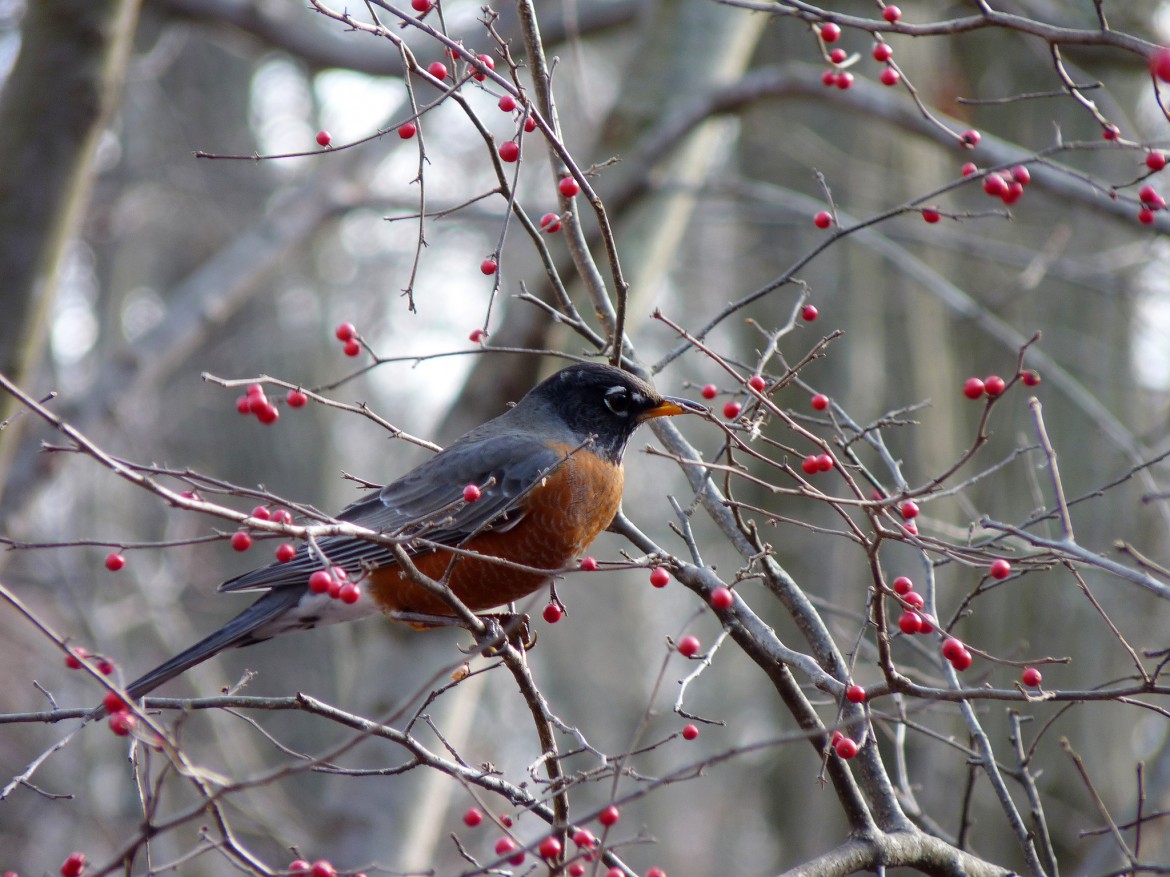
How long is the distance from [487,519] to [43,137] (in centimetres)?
237

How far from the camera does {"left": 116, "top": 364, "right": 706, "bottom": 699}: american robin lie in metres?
3.61

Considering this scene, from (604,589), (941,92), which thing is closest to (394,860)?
(941,92)

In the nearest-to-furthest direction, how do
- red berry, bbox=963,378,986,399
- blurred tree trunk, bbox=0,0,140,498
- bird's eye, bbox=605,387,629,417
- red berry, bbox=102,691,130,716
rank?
red berry, bbox=102,691,130,716
red berry, bbox=963,378,986,399
bird's eye, bbox=605,387,629,417
blurred tree trunk, bbox=0,0,140,498

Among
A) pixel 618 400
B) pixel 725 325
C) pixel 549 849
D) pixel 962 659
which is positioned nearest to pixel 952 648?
pixel 962 659

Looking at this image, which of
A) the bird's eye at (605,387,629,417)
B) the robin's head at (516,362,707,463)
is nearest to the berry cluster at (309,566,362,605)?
the robin's head at (516,362,707,463)

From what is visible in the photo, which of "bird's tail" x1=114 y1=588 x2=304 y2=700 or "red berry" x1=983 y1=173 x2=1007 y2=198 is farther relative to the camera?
"bird's tail" x1=114 y1=588 x2=304 y2=700

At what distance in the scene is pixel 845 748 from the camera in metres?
2.45

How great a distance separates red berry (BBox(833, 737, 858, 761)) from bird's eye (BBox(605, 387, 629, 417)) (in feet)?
5.63

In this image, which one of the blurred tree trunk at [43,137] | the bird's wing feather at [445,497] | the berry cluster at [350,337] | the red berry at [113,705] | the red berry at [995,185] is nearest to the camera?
the red berry at [113,705]

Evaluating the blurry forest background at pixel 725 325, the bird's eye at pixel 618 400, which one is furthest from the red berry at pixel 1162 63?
the bird's eye at pixel 618 400

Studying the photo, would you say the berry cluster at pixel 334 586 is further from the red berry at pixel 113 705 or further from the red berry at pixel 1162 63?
the red berry at pixel 1162 63

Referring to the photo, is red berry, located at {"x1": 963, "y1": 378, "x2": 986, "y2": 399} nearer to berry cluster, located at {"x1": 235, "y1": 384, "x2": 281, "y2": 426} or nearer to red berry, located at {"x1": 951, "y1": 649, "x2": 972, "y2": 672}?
red berry, located at {"x1": 951, "y1": 649, "x2": 972, "y2": 672}

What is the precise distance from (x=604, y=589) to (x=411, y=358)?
1634 centimetres

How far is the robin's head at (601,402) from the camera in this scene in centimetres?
379
